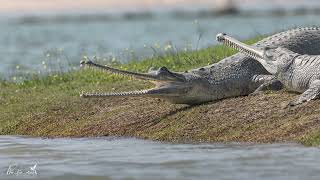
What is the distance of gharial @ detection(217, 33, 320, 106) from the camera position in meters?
10.8

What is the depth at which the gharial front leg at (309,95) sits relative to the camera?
10602 mm

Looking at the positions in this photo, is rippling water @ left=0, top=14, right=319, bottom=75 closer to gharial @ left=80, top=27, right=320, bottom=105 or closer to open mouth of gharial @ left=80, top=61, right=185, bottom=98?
gharial @ left=80, top=27, right=320, bottom=105

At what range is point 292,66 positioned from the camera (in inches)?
463

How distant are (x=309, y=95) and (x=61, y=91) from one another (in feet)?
16.3

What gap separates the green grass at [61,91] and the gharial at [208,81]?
89 cm

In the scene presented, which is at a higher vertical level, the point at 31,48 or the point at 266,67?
the point at 266,67

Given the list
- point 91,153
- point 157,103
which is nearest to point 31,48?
point 157,103

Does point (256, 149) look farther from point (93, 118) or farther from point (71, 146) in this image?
point (93, 118)

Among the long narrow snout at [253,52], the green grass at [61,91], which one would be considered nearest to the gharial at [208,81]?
the long narrow snout at [253,52]

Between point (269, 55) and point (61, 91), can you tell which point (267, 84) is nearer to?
point (269, 55)

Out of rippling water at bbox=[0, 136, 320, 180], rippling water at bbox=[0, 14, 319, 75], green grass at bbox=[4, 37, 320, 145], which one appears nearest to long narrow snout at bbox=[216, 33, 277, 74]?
green grass at bbox=[4, 37, 320, 145]

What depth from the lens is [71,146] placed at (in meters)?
10.5

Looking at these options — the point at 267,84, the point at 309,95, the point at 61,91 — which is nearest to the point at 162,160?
the point at 309,95

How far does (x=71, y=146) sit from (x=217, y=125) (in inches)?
66.3
